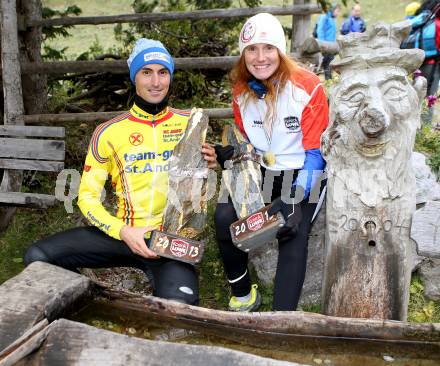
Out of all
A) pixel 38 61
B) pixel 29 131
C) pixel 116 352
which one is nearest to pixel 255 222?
pixel 116 352

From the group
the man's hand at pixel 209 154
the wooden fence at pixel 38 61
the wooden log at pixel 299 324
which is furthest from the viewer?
the wooden fence at pixel 38 61

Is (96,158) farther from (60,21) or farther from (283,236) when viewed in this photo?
(60,21)

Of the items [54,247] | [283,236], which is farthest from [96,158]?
[283,236]

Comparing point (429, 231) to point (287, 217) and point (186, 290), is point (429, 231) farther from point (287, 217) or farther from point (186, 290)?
point (186, 290)

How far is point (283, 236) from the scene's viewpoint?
291 centimetres

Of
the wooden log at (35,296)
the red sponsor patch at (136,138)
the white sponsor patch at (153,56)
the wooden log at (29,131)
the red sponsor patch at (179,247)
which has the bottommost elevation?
the wooden log at (35,296)

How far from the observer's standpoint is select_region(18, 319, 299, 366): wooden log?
79.1 inches

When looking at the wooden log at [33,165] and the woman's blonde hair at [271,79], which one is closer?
the woman's blonde hair at [271,79]

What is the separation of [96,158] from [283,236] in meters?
1.11

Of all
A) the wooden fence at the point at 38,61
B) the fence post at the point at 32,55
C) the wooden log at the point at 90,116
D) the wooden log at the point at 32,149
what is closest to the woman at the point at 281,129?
the wooden log at the point at 32,149

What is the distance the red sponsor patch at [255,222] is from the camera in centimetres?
275

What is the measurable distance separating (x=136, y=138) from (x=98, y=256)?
679 millimetres

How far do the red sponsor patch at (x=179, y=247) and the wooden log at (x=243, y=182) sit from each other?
393 millimetres

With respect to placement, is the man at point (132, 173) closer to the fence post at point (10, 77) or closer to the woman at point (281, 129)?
the woman at point (281, 129)
